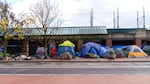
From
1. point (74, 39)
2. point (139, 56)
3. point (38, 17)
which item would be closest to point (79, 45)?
point (74, 39)

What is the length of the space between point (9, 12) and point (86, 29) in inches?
565

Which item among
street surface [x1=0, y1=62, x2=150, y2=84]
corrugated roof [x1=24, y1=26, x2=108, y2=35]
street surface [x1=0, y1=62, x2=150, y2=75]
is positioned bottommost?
street surface [x1=0, y1=62, x2=150, y2=75]

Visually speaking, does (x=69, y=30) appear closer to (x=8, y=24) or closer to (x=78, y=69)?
(x=8, y=24)

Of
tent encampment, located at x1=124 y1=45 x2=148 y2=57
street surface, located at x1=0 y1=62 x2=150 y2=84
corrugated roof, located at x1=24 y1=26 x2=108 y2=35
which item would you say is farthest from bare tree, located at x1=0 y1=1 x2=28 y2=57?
street surface, located at x1=0 y1=62 x2=150 y2=84

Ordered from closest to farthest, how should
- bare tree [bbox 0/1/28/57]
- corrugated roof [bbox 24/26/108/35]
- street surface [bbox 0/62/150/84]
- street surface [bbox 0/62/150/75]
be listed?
street surface [bbox 0/62/150/84] < street surface [bbox 0/62/150/75] < bare tree [bbox 0/1/28/57] < corrugated roof [bbox 24/26/108/35]

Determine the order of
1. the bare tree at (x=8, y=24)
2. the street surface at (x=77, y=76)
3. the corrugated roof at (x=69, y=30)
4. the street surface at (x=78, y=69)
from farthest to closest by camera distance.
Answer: the corrugated roof at (x=69, y=30), the bare tree at (x=8, y=24), the street surface at (x=78, y=69), the street surface at (x=77, y=76)

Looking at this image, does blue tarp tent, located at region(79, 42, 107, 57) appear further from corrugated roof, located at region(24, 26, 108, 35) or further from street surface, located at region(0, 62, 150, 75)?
street surface, located at region(0, 62, 150, 75)

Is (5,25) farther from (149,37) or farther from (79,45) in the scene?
(149,37)

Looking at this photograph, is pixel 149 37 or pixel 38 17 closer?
pixel 38 17

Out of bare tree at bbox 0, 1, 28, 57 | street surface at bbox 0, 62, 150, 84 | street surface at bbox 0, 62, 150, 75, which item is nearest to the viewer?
street surface at bbox 0, 62, 150, 84

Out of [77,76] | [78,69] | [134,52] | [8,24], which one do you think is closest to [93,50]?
[134,52]

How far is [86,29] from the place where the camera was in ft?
163

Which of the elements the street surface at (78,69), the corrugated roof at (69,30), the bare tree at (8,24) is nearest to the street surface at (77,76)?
the street surface at (78,69)

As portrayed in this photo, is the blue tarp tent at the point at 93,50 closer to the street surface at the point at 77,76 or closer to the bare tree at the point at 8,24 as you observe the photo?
the bare tree at the point at 8,24
